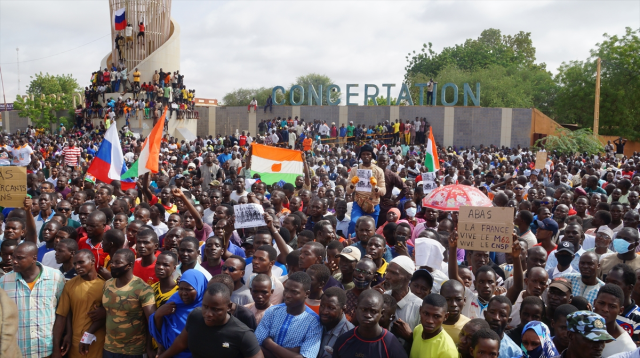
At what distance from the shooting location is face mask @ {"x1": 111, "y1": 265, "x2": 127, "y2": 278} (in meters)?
4.73

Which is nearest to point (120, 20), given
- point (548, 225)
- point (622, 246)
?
point (548, 225)

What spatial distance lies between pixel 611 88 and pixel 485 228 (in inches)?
1439

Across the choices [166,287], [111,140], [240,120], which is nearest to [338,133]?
[240,120]

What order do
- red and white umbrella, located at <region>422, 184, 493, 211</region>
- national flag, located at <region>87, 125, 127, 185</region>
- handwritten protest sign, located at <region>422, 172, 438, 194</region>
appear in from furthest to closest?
handwritten protest sign, located at <region>422, 172, 438, 194</region> < national flag, located at <region>87, 125, 127, 185</region> < red and white umbrella, located at <region>422, 184, 493, 211</region>

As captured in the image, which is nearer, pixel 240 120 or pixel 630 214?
pixel 630 214

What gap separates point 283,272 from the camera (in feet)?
18.8

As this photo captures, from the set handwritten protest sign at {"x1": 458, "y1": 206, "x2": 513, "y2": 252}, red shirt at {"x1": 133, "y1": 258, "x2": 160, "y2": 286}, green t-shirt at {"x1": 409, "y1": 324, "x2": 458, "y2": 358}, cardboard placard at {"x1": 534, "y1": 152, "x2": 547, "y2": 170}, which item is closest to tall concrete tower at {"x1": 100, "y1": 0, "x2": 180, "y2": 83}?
cardboard placard at {"x1": 534, "y1": 152, "x2": 547, "y2": 170}

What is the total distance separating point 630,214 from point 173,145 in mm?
20664

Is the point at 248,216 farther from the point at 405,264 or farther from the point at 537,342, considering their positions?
the point at 537,342

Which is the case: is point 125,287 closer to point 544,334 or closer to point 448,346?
point 448,346

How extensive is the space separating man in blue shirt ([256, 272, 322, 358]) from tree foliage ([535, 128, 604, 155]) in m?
25.1

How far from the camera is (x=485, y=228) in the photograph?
16.9ft

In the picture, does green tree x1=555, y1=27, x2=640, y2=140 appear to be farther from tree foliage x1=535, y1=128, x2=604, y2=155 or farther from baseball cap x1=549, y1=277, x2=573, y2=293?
baseball cap x1=549, y1=277, x2=573, y2=293

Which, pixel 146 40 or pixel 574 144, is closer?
pixel 574 144
